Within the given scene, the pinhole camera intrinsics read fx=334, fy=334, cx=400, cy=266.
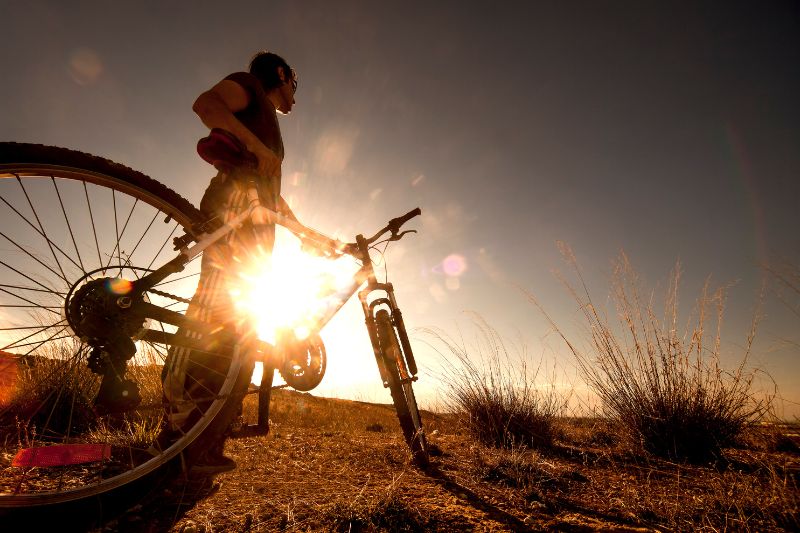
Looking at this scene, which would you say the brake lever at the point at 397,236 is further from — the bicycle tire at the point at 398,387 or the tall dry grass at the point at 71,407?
the tall dry grass at the point at 71,407

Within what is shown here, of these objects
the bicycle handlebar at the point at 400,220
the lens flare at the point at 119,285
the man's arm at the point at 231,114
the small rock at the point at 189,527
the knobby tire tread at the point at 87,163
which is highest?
the man's arm at the point at 231,114

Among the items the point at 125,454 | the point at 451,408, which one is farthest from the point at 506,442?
the point at 125,454

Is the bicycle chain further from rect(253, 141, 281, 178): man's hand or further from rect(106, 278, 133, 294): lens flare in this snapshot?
rect(253, 141, 281, 178): man's hand

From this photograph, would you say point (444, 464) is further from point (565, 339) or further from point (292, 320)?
point (565, 339)

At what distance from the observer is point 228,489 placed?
67.8 inches

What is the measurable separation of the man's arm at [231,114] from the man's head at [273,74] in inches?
25.0

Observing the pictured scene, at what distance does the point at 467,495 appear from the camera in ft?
5.21

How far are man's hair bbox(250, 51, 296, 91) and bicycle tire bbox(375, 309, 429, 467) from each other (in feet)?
6.84

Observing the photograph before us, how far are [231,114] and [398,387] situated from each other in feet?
7.08

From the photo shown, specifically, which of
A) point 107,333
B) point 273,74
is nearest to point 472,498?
point 107,333

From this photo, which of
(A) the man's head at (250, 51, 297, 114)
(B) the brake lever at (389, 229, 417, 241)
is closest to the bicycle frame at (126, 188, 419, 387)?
(B) the brake lever at (389, 229, 417, 241)

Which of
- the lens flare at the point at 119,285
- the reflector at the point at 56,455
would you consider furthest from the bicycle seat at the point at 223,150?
the reflector at the point at 56,455

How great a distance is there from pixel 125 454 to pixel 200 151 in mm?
2032

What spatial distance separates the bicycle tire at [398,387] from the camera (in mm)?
2393
